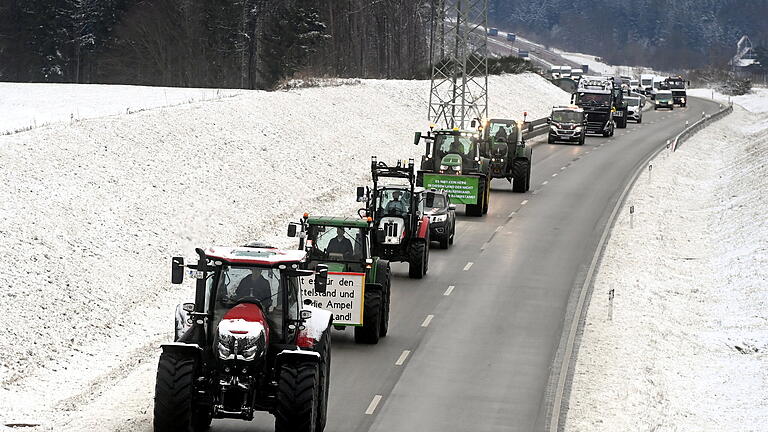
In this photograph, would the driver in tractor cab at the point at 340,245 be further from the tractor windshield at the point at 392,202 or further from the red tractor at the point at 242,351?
the red tractor at the point at 242,351

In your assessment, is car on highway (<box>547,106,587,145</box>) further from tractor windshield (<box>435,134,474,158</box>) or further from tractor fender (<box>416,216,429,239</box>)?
tractor fender (<box>416,216,429,239</box>)

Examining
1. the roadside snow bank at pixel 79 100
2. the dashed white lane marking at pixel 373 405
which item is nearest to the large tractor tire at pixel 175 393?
the dashed white lane marking at pixel 373 405

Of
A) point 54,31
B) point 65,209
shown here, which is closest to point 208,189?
point 65,209

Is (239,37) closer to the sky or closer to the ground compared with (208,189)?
closer to the sky

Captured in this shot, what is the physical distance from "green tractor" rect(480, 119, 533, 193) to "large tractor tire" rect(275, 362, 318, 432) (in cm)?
3104

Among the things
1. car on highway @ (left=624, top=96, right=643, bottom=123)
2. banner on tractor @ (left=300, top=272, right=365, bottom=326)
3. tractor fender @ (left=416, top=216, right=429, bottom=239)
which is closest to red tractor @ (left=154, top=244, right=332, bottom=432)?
banner on tractor @ (left=300, top=272, right=365, bottom=326)

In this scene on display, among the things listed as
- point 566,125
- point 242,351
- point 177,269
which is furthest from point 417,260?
point 566,125

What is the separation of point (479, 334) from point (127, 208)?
12.0 m

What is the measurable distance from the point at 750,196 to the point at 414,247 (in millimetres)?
22127

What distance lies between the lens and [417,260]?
29.1 m

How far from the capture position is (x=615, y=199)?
151 ft

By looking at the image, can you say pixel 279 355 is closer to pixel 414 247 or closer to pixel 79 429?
pixel 79 429

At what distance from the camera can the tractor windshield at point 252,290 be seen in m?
15.0

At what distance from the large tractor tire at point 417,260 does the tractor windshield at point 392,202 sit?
0.88 metres
